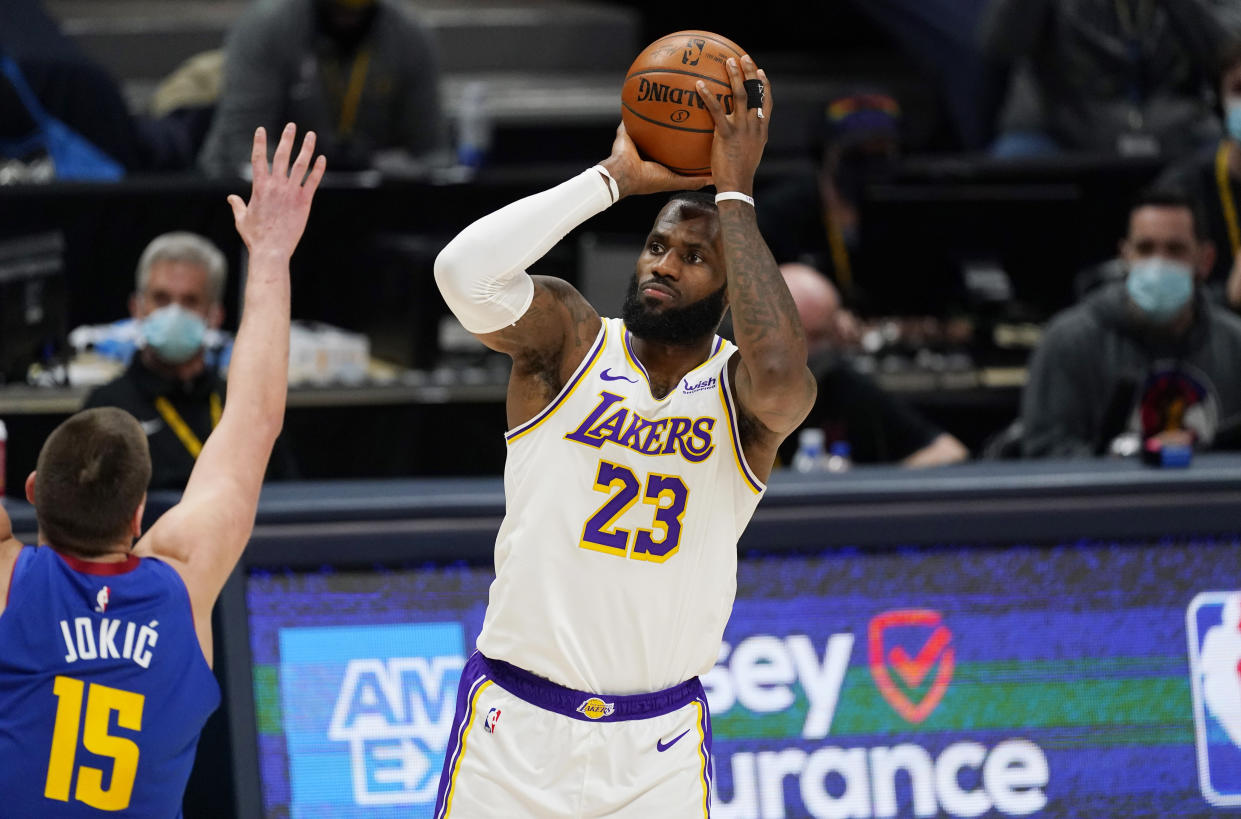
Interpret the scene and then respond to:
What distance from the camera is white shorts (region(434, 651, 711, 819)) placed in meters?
3.49

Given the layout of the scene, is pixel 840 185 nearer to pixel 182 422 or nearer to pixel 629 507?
pixel 182 422

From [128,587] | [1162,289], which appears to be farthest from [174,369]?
[1162,289]


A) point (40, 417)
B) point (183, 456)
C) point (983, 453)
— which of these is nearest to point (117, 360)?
point (40, 417)

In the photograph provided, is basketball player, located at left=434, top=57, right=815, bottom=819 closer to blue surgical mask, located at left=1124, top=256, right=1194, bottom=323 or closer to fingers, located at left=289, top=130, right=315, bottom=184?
fingers, located at left=289, top=130, right=315, bottom=184

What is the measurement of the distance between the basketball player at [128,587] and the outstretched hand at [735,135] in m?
0.83

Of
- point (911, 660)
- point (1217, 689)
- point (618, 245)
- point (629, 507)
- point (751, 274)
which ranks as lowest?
point (1217, 689)

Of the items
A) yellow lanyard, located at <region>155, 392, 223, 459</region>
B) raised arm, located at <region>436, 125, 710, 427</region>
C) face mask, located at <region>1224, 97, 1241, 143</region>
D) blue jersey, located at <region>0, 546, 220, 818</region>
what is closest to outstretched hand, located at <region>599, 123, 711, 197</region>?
raised arm, located at <region>436, 125, 710, 427</region>

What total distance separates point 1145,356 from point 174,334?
3698 mm

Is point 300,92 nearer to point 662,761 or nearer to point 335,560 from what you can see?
point 335,560

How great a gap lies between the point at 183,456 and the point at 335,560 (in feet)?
4.98

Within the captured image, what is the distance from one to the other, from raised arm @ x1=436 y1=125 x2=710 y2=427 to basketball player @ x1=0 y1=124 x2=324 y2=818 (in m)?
0.37

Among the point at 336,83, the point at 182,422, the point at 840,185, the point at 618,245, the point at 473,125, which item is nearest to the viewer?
the point at 182,422

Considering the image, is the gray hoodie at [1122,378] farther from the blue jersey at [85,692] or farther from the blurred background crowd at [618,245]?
the blue jersey at [85,692]

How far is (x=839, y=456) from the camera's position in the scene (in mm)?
6078
